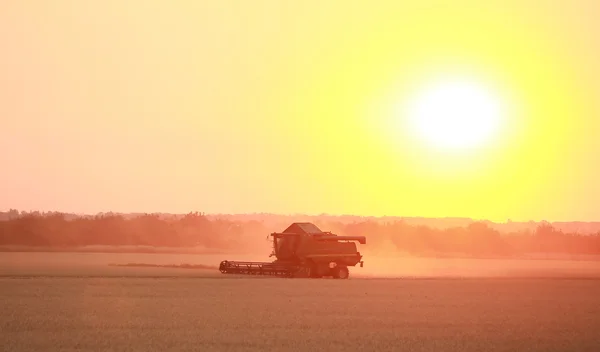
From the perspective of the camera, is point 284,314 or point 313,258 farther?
point 313,258

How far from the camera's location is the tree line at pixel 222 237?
122 metres

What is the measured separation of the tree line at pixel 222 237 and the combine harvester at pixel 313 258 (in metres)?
62.2

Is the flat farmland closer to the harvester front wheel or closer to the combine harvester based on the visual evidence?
the combine harvester

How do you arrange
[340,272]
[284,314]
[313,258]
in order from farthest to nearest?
[340,272] → [313,258] → [284,314]

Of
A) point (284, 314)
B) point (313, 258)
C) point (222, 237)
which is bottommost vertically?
point (284, 314)

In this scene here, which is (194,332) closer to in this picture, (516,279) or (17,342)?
(17,342)

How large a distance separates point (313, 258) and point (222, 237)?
85.5 metres

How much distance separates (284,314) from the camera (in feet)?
119

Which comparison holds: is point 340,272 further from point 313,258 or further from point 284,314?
point 284,314

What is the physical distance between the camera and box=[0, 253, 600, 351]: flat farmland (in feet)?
92.7

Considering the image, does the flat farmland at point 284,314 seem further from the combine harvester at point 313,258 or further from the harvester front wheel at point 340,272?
the harvester front wheel at point 340,272

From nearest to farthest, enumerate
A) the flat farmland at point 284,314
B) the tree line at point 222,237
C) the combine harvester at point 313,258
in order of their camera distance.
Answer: the flat farmland at point 284,314, the combine harvester at point 313,258, the tree line at point 222,237

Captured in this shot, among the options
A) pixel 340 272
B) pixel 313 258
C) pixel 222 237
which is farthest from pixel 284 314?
pixel 222 237

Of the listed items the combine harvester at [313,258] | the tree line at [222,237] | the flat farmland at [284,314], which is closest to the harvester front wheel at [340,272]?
the combine harvester at [313,258]
